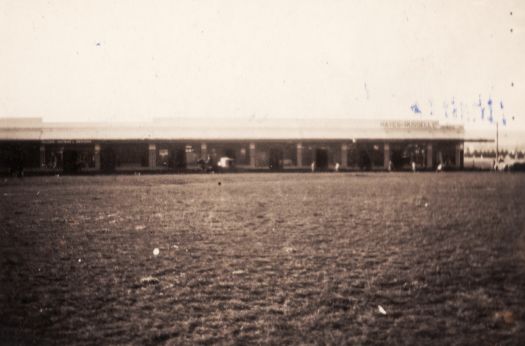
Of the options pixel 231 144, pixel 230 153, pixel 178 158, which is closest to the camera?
pixel 178 158

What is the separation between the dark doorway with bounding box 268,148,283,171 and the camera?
1518 inches

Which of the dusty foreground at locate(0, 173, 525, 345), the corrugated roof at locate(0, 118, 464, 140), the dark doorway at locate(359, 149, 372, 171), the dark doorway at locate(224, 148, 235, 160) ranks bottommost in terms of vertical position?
the dusty foreground at locate(0, 173, 525, 345)

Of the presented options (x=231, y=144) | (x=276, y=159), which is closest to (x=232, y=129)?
(x=231, y=144)

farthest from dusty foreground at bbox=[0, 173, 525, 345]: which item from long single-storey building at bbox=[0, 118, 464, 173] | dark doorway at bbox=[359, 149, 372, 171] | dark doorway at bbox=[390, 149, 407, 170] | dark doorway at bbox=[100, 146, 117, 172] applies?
dark doorway at bbox=[390, 149, 407, 170]

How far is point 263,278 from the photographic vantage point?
553 centimetres

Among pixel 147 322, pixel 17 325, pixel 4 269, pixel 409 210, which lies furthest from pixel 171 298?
pixel 409 210

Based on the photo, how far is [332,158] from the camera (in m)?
39.5

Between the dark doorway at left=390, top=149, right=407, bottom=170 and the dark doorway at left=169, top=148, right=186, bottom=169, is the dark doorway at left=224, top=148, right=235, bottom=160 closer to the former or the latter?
the dark doorway at left=169, top=148, right=186, bottom=169

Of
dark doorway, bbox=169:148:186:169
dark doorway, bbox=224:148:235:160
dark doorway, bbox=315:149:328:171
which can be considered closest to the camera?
dark doorway, bbox=169:148:186:169

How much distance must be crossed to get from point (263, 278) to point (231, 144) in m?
33.0

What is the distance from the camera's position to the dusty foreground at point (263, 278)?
4.05 m

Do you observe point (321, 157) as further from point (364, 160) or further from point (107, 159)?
point (107, 159)

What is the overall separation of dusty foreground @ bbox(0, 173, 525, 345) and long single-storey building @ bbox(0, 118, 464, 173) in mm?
25568

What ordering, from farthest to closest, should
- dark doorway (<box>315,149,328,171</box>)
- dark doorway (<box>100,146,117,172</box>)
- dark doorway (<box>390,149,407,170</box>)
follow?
dark doorway (<box>315,149,328,171</box>)
dark doorway (<box>390,149,407,170</box>)
dark doorway (<box>100,146,117,172</box>)
